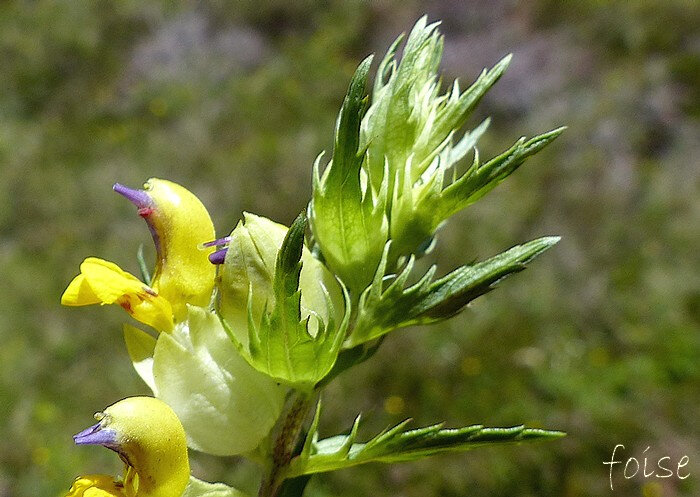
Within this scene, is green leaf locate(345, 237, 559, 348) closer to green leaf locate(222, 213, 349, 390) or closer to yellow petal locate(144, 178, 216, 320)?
green leaf locate(222, 213, 349, 390)

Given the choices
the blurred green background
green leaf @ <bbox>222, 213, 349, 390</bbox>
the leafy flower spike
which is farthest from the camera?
the blurred green background

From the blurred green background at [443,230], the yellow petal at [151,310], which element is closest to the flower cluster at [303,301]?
the yellow petal at [151,310]

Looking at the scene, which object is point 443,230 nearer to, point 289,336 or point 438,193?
point 438,193

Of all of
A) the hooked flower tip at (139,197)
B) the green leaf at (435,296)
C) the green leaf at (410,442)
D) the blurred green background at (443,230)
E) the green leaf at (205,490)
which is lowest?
the blurred green background at (443,230)

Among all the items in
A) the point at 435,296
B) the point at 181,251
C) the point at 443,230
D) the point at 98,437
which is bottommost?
the point at 443,230

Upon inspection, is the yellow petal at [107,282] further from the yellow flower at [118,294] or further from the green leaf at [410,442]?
the green leaf at [410,442]

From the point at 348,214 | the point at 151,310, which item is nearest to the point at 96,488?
the point at 151,310

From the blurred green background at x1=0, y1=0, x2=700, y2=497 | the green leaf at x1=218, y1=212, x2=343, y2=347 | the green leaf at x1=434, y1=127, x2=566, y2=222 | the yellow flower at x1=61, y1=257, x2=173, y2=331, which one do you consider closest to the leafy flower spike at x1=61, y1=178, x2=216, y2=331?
the yellow flower at x1=61, y1=257, x2=173, y2=331
